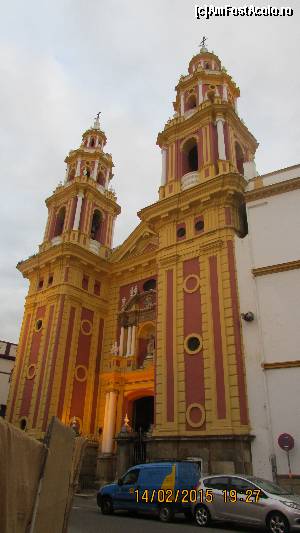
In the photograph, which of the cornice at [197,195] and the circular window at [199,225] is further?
the circular window at [199,225]

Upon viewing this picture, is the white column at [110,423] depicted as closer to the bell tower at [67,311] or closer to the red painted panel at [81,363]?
the bell tower at [67,311]

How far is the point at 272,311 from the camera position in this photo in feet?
59.0

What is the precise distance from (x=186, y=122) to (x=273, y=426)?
1883cm

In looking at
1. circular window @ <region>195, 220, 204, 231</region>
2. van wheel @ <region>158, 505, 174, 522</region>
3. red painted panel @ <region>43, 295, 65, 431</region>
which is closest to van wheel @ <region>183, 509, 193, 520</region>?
van wheel @ <region>158, 505, 174, 522</region>

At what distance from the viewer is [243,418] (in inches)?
657

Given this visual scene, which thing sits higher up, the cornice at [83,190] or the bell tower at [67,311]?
the cornice at [83,190]

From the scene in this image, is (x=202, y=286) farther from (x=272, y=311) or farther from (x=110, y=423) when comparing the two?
(x=110, y=423)

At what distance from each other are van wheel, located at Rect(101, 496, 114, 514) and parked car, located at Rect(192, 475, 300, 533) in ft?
11.7

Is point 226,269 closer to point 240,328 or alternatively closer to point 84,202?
point 240,328

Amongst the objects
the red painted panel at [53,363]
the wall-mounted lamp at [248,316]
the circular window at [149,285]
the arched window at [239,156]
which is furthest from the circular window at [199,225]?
the red painted panel at [53,363]

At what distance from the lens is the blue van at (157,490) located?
12.6 m

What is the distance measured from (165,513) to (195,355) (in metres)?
7.63

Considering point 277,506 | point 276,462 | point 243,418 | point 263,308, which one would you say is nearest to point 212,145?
point 263,308

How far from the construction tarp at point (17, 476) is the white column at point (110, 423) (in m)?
19.9
